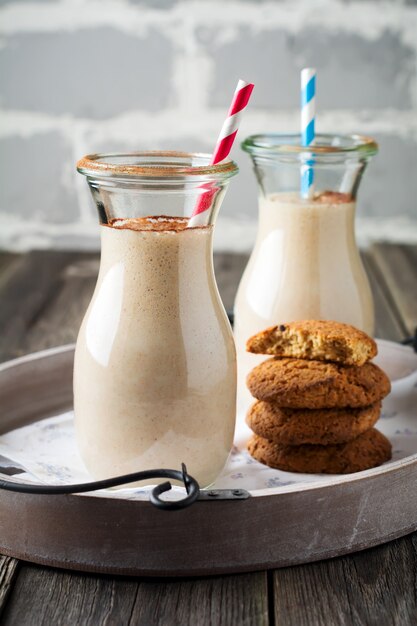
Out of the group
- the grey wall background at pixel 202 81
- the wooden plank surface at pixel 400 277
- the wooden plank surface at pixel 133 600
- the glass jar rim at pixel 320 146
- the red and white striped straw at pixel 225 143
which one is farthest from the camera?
the grey wall background at pixel 202 81

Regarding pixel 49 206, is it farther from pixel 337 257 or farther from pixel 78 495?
pixel 78 495

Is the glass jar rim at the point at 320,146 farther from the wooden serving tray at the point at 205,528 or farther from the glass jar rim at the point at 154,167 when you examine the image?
the wooden serving tray at the point at 205,528

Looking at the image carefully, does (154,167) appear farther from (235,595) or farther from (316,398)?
(235,595)

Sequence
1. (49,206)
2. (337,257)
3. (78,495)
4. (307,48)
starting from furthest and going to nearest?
(49,206)
(307,48)
(337,257)
(78,495)

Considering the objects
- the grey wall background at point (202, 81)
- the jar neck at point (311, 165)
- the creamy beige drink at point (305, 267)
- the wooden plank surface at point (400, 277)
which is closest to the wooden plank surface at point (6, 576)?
the creamy beige drink at point (305, 267)

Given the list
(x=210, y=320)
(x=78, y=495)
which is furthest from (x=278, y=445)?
(x=78, y=495)
